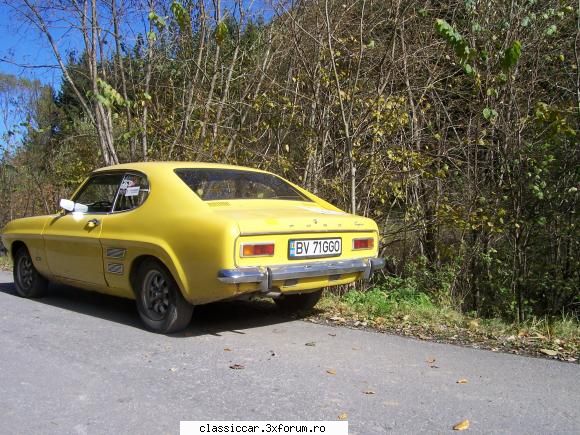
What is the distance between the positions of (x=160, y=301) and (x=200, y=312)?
3.02 feet

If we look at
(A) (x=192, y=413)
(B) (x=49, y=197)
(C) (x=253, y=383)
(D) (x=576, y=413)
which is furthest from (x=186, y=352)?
(B) (x=49, y=197)

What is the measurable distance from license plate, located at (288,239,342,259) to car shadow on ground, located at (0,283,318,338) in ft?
3.25

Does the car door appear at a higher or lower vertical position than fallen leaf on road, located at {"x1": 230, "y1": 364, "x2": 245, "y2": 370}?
higher

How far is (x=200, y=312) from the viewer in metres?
6.32

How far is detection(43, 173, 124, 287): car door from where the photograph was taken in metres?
5.99

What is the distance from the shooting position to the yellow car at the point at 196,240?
4.83 m

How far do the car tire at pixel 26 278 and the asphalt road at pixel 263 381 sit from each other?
4.67 feet

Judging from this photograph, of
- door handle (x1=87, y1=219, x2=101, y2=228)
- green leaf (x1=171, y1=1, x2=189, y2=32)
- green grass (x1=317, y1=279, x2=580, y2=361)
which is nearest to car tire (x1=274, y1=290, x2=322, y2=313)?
green grass (x1=317, y1=279, x2=580, y2=361)

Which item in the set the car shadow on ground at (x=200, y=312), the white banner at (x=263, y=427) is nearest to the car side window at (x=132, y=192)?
the car shadow on ground at (x=200, y=312)

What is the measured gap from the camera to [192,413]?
11.8ft


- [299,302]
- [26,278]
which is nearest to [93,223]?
[26,278]

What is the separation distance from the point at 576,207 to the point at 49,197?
1031 cm

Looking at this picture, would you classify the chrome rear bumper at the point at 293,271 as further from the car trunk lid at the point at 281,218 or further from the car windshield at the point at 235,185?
the car windshield at the point at 235,185

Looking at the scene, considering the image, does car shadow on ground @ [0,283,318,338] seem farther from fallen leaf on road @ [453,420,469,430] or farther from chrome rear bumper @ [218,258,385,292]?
fallen leaf on road @ [453,420,469,430]
